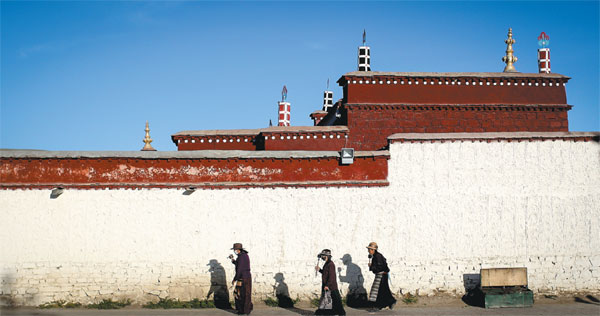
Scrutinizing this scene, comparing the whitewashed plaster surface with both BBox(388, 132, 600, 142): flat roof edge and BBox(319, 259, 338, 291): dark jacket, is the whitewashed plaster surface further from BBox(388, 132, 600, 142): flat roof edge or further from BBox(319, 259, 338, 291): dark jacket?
BBox(319, 259, 338, 291): dark jacket

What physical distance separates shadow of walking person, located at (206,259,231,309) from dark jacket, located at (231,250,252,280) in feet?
4.43

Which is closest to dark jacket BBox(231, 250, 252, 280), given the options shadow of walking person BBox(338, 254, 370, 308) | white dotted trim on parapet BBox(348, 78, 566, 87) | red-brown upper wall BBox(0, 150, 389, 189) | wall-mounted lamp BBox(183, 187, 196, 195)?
red-brown upper wall BBox(0, 150, 389, 189)

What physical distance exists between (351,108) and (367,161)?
3.64m

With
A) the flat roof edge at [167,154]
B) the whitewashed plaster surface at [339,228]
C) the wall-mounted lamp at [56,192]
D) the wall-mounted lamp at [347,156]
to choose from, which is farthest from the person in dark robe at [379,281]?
the wall-mounted lamp at [56,192]

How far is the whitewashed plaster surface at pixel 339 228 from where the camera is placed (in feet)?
43.8

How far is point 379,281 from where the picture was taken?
40.9 feet

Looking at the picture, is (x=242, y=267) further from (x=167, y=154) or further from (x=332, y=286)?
(x=167, y=154)

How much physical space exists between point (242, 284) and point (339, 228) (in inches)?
114

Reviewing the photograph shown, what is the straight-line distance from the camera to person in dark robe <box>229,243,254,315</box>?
1212cm

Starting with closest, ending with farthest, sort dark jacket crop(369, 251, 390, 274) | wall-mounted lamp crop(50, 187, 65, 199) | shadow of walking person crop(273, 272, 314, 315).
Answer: dark jacket crop(369, 251, 390, 274) < shadow of walking person crop(273, 272, 314, 315) < wall-mounted lamp crop(50, 187, 65, 199)

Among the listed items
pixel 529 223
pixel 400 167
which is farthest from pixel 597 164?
pixel 400 167

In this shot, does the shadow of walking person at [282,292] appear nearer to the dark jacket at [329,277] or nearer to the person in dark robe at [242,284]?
the person in dark robe at [242,284]

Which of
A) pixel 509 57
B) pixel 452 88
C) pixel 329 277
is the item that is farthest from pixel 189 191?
pixel 509 57

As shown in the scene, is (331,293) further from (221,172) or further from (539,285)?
(539,285)
